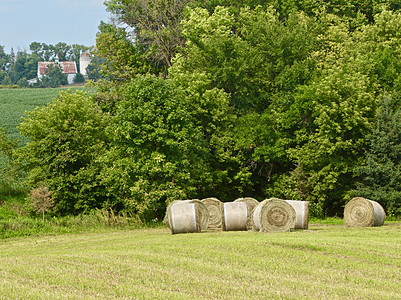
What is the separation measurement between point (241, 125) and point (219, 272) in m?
30.9

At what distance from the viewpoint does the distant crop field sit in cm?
7675

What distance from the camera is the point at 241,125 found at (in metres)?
44.4

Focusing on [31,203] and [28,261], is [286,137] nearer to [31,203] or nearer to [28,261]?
[31,203]

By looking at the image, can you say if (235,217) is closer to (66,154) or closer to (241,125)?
(66,154)

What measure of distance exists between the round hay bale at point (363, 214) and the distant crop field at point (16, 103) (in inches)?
2037

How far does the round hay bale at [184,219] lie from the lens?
27.0m

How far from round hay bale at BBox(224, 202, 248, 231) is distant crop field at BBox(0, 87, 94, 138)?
1964 inches

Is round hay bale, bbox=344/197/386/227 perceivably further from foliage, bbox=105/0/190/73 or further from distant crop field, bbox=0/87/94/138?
distant crop field, bbox=0/87/94/138

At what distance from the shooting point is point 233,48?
149 feet

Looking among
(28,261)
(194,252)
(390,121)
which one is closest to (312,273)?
(194,252)

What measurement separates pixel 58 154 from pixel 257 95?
17713 millimetres

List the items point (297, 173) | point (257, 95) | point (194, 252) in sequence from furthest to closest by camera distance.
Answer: point (257, 95)
point (297, 173)
point (194, 252)

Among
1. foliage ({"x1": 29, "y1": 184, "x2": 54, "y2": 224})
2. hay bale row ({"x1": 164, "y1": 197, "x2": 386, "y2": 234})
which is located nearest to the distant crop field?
foliage ({"x1": 29, "y1": 184, "x2": 54, "y2": 224})

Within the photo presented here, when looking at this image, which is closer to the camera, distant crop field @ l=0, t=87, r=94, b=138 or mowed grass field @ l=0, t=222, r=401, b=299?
mowed grass field @ l=0, t=222, r=401, b=299
